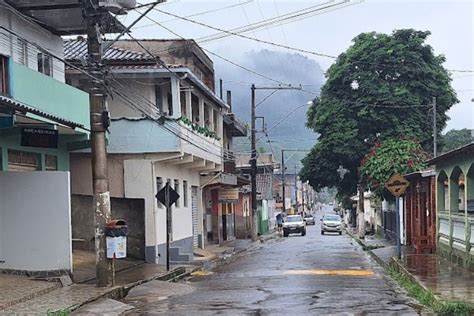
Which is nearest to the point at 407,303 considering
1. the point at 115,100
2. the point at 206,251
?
the point at 115,100

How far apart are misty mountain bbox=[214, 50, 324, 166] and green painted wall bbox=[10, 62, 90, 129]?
2617cm

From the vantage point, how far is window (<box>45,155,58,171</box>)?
2120 cm

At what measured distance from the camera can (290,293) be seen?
52.0 feet

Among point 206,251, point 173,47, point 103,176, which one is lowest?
point 206,251

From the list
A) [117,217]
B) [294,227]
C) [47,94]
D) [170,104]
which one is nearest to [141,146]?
[117,217]

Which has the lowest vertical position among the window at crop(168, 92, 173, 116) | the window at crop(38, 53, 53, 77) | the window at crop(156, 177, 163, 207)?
the window at crop(156, 177, 163, 207)

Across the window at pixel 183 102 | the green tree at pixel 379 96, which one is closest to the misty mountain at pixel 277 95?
the green tree at pixel 379 96

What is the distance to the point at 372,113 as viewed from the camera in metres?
43.1

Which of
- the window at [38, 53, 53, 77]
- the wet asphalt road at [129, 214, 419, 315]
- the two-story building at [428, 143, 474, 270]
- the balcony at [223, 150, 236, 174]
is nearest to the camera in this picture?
the wet asphalt road at [129, 214, 419, 315]

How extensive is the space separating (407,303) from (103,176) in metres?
6.97

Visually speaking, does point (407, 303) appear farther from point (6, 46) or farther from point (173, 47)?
point (173, 47)

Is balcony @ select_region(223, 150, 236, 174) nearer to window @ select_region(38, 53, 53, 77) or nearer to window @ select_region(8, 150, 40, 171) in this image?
window @ select_region(38, 53, 53, 77)

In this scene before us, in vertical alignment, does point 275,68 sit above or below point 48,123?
above

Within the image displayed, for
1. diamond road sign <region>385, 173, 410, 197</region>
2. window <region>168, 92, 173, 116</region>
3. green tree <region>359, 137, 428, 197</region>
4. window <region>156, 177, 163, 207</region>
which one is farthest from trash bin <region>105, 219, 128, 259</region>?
green tree <region>359, 137, 428, 197</region>
